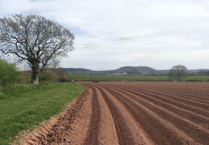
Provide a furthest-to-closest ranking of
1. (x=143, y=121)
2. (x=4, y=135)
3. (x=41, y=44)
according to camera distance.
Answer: (x=41, y=44)
(x=143, y=121)
(x=4, y=135)

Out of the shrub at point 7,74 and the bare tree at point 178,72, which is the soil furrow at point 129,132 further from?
the bare tree at point 178,72

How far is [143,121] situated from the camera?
8.20m

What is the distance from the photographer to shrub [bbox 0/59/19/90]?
15.0m

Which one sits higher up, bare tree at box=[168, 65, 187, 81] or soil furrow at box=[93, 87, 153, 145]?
bare tree at box=[168, 65, 187, 81]

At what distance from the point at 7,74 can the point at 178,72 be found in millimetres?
81220

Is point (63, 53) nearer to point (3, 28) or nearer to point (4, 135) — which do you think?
point (3, 28)

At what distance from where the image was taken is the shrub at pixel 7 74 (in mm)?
15000

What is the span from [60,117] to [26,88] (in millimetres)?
12803

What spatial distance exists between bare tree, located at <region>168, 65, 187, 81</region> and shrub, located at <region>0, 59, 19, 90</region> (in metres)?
78.4

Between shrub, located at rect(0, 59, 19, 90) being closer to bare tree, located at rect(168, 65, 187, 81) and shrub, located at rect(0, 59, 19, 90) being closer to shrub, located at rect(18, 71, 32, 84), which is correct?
shrub, located at rect(18, 71, 32, 84)

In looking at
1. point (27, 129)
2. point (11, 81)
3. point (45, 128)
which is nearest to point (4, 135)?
point (27, 129)

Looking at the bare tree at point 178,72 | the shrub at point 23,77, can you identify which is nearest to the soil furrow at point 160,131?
the shrub at point 23,77

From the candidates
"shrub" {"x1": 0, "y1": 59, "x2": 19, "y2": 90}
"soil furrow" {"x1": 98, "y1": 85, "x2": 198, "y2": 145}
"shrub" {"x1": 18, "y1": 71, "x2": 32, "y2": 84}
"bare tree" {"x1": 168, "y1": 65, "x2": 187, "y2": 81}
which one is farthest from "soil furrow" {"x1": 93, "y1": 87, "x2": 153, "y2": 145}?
"bare tree" {"x1": 168, "y1": 65, "x2": 187, "y2": 81}

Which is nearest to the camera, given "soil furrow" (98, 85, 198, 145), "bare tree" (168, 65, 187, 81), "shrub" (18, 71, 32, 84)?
"soil furrow" (98, 85, 198, 145)
